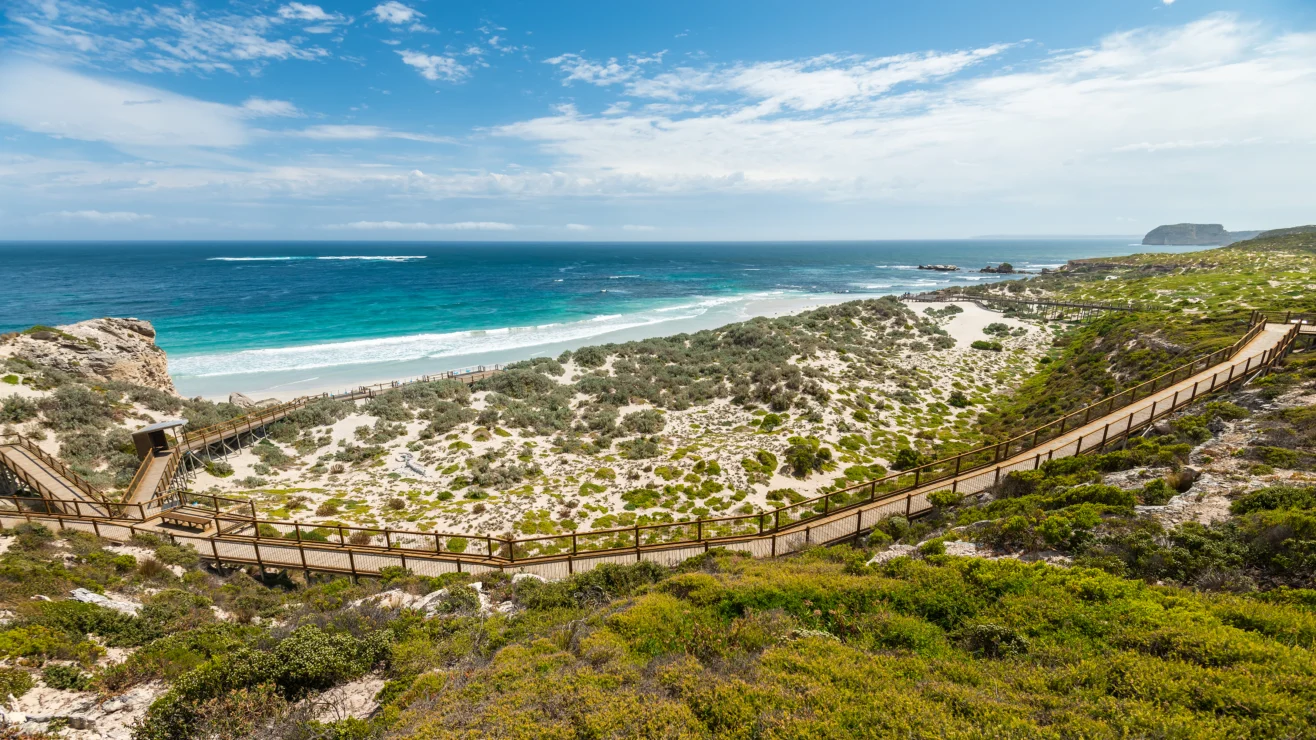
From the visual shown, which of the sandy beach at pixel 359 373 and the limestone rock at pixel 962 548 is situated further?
the sandy beach at pixel 359 373

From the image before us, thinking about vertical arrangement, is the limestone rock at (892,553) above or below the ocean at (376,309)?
below

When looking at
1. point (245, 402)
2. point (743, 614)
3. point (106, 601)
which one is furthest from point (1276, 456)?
point (245, 402)

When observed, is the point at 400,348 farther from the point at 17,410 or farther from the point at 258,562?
the point at 258,562

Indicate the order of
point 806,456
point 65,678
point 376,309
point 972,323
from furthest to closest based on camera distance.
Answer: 1. point 376,309
2. point 972,323
3. point 806,456
4. point 65,678

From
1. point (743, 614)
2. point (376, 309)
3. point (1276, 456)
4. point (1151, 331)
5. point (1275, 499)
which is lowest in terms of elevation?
point (743, 614)

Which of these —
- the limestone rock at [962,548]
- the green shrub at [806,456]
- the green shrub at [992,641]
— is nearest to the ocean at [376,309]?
the green shrub at [806,456]

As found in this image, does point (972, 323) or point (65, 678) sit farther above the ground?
point (972, 323)

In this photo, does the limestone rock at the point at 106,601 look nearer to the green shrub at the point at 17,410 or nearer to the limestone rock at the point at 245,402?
the green shrub at the point at 17,410
